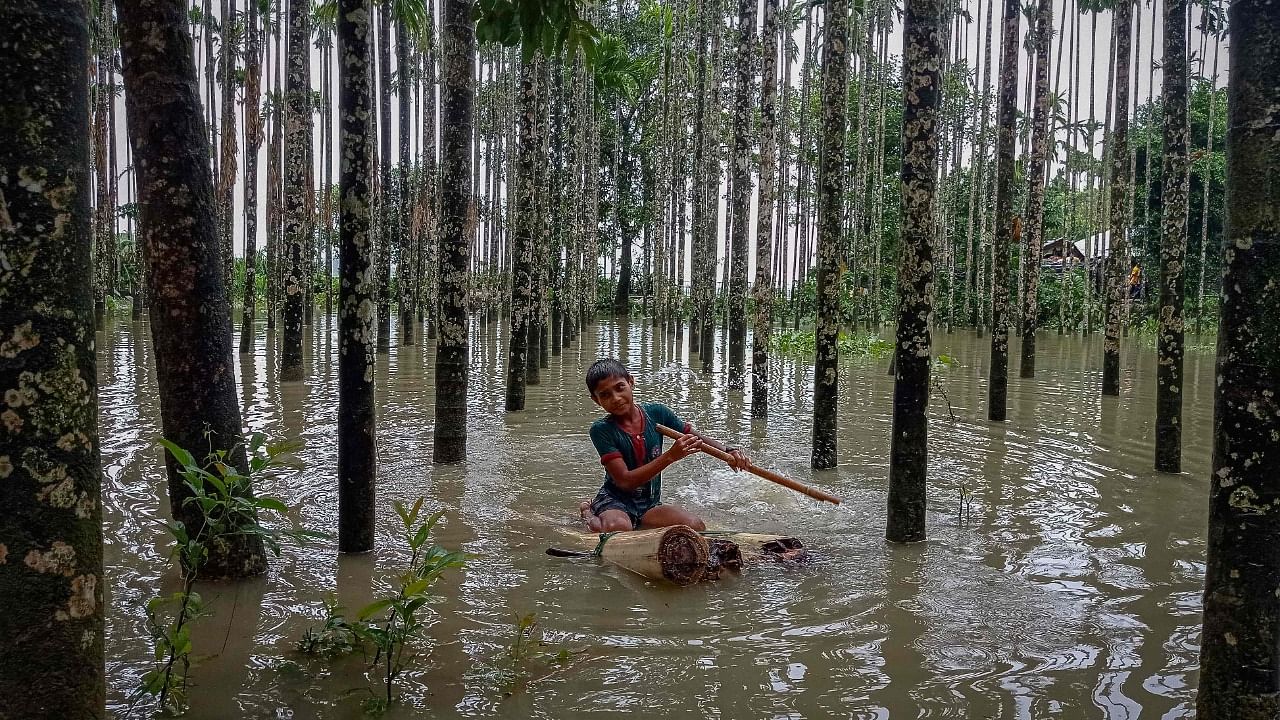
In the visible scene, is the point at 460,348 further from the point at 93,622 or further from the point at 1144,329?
the point at 1144,329

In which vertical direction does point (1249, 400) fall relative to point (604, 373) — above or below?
above

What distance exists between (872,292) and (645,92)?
32.1 ft

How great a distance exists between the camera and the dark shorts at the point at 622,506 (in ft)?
15.9

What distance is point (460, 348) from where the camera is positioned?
21.7 ft

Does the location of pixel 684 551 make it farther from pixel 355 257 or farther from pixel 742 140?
pixel 742 140

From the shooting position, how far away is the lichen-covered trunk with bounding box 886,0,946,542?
4.34 m

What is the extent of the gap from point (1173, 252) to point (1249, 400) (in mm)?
5134

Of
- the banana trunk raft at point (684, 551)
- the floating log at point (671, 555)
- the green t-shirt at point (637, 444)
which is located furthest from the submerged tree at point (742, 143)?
the floating log at point (671, 555)

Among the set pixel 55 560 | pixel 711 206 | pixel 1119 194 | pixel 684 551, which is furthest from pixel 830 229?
pixel 711 206

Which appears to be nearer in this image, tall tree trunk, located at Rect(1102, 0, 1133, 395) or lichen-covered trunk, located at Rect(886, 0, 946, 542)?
lichen-covered trunk, located at Rect(886, 0, 946, 542)

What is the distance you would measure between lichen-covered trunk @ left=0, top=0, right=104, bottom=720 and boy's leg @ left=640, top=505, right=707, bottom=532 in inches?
117

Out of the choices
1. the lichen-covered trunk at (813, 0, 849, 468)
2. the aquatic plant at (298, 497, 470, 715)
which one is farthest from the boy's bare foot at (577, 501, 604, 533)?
the lichen-covered trunk at (813, 0, 849, 468)

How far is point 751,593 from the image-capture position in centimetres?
396

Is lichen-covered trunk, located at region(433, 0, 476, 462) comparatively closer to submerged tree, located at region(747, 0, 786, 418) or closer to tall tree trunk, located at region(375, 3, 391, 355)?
submerged tree, located at region(747, 0, 786, 418)
